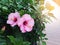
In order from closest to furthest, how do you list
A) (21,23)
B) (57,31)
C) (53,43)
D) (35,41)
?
1. (21,23)
2. (35,41)
3. (53,43)
4. (57,31)

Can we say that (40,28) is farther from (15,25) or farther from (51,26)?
(51,26)

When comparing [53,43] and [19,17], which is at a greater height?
[19,17]

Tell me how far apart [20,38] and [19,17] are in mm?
84

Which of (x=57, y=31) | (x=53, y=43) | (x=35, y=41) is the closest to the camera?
(x=35, y=41)

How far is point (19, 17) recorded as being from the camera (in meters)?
0.72

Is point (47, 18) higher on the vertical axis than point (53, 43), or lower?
higher

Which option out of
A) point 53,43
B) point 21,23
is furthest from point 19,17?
point 53,43

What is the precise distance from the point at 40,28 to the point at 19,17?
15 cm

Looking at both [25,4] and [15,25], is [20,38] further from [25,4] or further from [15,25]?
[25,4]

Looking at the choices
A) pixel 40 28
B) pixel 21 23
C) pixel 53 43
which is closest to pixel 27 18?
pixel 21 23

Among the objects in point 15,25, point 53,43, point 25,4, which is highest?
point 25,4

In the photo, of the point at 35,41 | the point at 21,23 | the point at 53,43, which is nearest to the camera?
the point at 21,23

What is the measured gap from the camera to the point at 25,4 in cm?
84

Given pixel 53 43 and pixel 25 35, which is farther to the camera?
pixel 53 43
